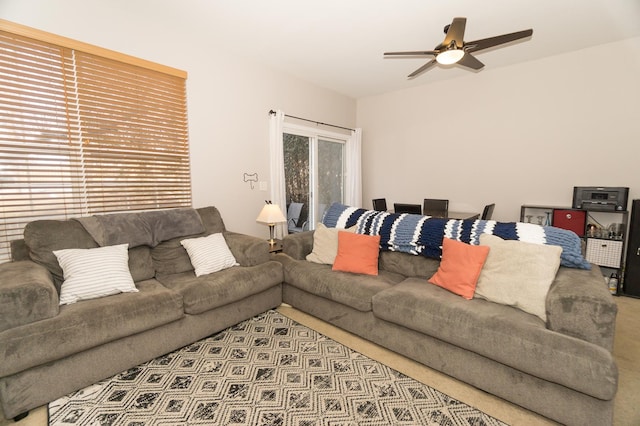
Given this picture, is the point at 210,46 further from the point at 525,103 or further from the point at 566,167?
the point at 566,167

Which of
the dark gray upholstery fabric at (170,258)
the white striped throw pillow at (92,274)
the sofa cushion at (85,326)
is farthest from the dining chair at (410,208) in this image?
the white striped throw pillow at (92,274)

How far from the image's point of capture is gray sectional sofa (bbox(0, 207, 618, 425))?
1.49 m

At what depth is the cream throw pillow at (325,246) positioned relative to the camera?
2.84 m

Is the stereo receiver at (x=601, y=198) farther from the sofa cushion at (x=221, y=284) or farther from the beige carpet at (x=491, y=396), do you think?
the sofa cushion at (x=221, y=284)

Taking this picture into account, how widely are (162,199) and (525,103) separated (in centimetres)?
453

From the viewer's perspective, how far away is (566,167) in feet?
11.9

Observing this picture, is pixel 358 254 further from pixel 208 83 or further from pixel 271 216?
pixel 208 83

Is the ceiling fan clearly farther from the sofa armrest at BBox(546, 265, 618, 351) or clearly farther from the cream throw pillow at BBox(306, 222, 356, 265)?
the sofa armrest at BBox(546, 265, 618, 351)

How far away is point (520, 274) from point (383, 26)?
Answer: 99.8 inches

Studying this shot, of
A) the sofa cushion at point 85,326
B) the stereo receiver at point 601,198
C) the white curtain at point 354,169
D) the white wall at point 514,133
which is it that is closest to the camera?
the sofa cushion at point 85,326

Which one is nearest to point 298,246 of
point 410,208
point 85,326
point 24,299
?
point 410,208

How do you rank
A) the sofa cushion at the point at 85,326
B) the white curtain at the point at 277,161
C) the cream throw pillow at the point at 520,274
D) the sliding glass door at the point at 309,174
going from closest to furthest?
the sofa cushion at the point at 85,326, the cream throw pillow at the point at 520,274, the white curtain at the point at 277,161, the sliding glass door at the point at 309,174

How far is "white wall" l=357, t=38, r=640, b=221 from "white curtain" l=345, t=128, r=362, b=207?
29 centimetres

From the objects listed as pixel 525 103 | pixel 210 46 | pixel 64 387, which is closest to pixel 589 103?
pixel 525 103
